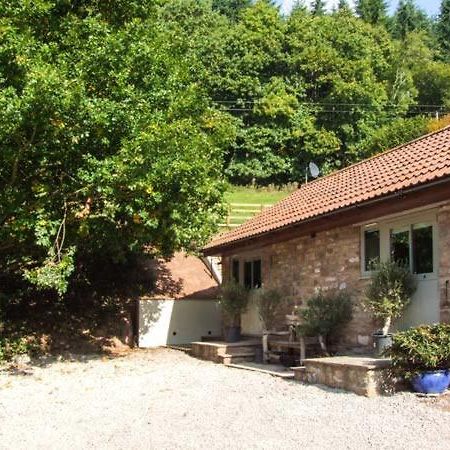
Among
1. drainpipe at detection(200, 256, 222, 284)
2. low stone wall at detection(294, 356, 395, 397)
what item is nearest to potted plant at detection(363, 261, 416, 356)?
low stone wall at detection(294, 356, 395, 397)

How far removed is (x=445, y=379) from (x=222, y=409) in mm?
3091

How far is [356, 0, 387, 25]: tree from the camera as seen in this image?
221ft

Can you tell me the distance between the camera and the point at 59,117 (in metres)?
10.5

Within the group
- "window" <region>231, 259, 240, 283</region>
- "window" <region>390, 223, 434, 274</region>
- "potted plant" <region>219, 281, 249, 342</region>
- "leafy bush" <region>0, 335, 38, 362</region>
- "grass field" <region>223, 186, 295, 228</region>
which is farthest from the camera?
"grass field" <region>223, 186, 295, 228</region>

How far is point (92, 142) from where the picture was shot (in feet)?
37.7

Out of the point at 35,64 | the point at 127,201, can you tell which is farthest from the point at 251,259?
the point at 35,64

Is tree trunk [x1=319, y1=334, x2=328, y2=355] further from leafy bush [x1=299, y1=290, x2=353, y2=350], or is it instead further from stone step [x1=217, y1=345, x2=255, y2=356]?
stone step [x1=217, y1=345, x2=255, y2=356]

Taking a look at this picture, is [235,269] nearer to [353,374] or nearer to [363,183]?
[363,183]

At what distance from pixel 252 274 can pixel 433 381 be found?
845 centimetres

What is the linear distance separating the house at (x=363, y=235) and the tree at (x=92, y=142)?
2058mm

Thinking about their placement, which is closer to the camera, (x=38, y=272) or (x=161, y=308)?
(x=38, y=272)

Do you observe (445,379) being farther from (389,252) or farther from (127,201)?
(127,201)

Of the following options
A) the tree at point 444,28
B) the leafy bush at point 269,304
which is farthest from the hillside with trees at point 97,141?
the tree at point 444,28

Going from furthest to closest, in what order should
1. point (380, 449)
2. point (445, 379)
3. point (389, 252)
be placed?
point (389, 252), point (445, 379), point (380, 449)
